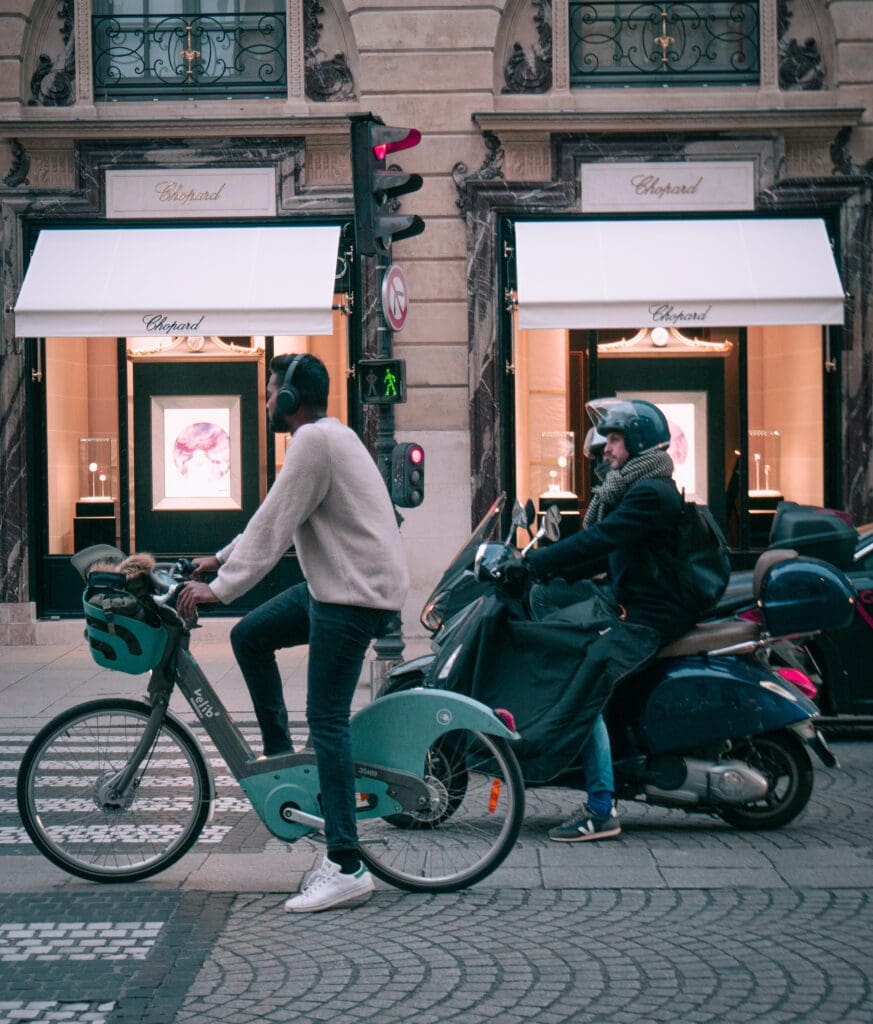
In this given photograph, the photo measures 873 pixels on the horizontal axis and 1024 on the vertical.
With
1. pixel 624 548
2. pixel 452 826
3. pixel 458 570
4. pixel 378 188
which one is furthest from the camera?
pixel 378 188

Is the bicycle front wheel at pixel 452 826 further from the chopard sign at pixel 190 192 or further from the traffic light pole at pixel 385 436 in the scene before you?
the chopard sign at pixel 190 192

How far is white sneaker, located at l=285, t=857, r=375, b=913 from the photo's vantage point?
5.32 metres

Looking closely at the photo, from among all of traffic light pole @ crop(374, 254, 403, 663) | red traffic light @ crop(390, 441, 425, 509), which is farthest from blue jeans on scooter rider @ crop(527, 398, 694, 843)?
traffic light pole @ crop(374, 254, 403, 663)

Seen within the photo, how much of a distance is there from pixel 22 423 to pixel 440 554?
3.92 meters

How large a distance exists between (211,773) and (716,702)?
203cm

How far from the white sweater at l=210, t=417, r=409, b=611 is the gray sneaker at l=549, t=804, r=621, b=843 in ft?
4.99

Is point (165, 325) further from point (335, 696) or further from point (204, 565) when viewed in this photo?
point (335, 696)

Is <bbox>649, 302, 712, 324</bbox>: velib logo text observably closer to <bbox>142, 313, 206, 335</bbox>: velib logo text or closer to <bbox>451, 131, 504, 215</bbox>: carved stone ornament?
<bbox>451, 131, 504, 215</bbox>: carved stone ornament

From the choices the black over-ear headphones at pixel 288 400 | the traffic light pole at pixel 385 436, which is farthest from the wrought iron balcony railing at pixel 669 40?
the black over-ear headphones at pixel 288 400

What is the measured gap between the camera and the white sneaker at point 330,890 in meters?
5.32

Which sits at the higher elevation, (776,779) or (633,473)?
(633,473)

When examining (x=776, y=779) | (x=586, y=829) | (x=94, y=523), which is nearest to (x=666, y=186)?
(x=94, y=523)

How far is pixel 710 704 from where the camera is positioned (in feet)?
20.6

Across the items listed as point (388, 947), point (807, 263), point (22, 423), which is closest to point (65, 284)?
point (22, 423)
